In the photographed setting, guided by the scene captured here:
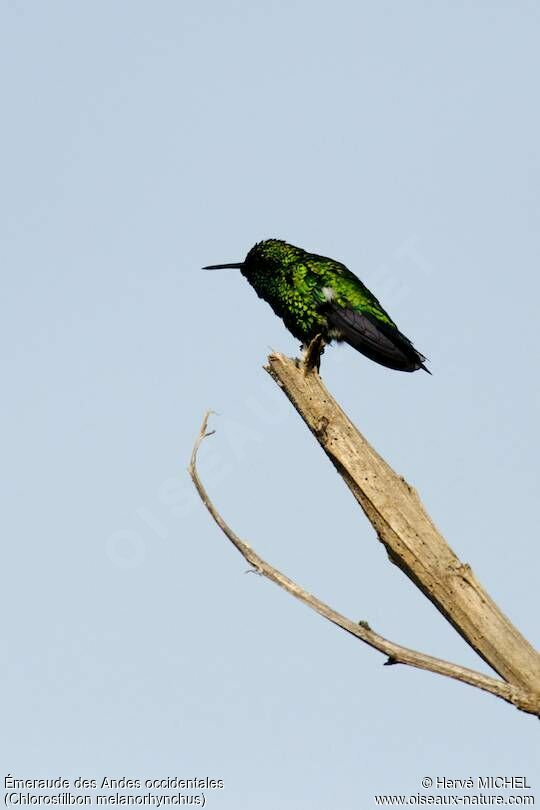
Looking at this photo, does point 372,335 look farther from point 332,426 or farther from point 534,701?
point 534,701

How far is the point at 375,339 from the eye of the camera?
11445 millimetres

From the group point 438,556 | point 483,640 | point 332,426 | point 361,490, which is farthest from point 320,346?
point 483,640

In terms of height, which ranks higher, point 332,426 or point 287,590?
point 332,426

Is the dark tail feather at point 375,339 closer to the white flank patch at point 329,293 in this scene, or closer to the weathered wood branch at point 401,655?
the white flank patch at point 329,293

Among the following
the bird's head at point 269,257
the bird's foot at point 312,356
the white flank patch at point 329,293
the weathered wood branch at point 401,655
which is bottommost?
the weathered wood branch at point 401,655

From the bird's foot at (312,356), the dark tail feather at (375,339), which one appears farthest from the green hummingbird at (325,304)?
the bird's foot at (312,356)

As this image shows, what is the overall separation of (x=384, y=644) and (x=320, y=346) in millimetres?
3303

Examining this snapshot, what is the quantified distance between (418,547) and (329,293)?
503 cm

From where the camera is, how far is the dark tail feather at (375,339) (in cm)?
1134

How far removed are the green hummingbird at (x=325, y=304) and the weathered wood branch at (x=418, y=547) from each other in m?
2.99

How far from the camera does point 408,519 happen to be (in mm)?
7660

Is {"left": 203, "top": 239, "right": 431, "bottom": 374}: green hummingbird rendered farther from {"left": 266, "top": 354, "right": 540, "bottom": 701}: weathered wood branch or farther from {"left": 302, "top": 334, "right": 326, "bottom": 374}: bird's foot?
{"left": 266, "top": 354, "right": 540, "bottom": 701}: weathered wood branch

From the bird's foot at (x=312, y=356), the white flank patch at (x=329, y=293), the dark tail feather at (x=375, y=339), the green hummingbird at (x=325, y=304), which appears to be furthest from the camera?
the white flank patch at (x=329, y=293)

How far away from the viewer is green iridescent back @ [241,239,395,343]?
11.9m
